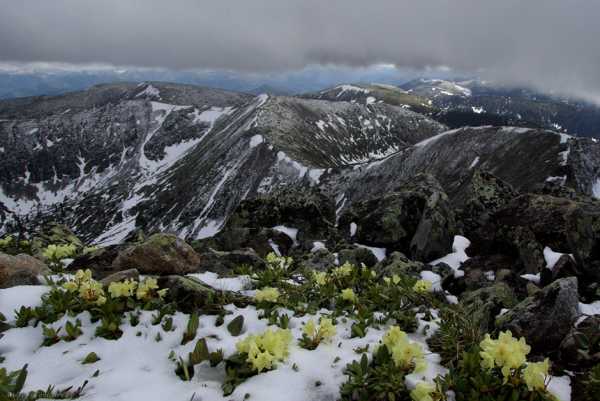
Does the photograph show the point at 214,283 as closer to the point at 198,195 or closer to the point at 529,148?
the point at 529,148

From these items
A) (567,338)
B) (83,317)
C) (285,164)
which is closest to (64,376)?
(83,317)

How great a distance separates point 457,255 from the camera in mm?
20125

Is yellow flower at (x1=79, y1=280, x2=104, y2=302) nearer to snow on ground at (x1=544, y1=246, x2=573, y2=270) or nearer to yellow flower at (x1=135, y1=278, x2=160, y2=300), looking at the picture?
yellow flower at (x1=135, y1=278, x2=160, y2=300)

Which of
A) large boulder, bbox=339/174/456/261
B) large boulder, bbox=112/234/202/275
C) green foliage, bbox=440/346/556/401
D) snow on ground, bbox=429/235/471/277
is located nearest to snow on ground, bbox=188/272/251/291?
large boulder, bbox=112/234/202/275

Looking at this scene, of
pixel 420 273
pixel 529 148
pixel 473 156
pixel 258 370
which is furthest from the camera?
Answer: pixel 473 156

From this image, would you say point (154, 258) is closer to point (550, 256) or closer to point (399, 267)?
point (399, 267)

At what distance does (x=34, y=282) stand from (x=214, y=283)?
462cm

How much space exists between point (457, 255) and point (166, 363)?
16345 millimetres

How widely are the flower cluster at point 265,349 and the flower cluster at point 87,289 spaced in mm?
3731

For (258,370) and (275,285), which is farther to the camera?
(275,285)

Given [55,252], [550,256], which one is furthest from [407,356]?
[550,256]

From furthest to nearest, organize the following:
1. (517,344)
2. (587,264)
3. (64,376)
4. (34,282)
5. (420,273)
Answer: (420,273) → (587,264) → (34,282) → (64,376) → (517,344)

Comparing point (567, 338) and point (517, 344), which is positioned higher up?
point (517, 344)

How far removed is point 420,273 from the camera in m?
15.9
